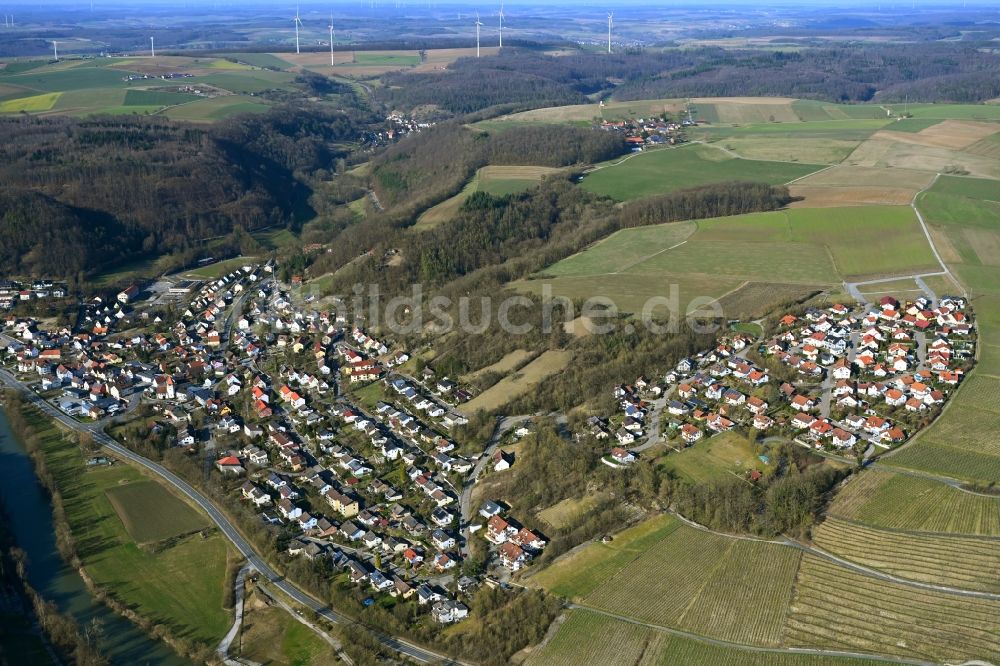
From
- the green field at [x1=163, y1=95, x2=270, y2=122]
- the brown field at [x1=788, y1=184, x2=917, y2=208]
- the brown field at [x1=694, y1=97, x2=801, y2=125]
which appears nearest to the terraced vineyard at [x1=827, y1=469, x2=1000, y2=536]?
the brown field at [x1=788, y1=184, x2=917, y2=208]

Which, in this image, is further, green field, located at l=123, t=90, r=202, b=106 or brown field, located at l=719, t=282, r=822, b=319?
→ green field, located at l=123, t=90, r=202, b=106

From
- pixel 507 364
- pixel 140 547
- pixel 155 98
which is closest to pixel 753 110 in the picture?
pixel 155 98

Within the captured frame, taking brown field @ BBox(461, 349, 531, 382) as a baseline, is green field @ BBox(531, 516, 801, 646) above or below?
below

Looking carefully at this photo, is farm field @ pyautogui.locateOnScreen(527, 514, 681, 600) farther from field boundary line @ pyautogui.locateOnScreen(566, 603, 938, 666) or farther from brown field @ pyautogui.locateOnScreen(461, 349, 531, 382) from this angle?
brown field @ pyautogui.locateOnScreen(461, 349, 531, 382)

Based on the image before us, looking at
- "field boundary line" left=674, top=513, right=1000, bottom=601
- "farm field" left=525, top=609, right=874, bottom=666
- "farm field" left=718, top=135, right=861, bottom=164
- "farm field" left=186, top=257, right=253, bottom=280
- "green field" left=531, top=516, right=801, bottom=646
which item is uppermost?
"farm field" left=718, top=135, right=861, bottom=164

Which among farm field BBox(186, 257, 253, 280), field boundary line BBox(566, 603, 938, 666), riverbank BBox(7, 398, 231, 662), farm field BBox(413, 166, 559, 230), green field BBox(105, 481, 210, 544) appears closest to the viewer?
field boundary line BBox(566, 603, 938, 666)

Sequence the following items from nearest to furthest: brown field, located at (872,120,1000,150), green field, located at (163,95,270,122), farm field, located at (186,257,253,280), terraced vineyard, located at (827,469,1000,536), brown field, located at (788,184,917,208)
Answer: terraced vineyard, located at (827,469,1000,536)
farm field, located at (186,257,253,280)
brown field, located at (788,184,917,208)
brown field, located at (872,120,1000,150)
green field, located at (163,95,270,122)
